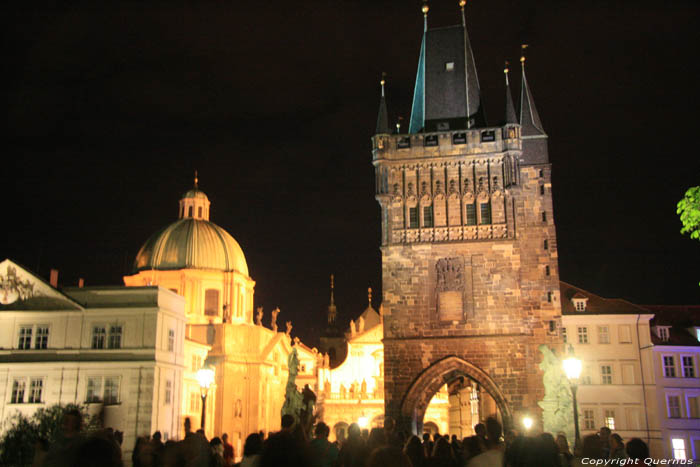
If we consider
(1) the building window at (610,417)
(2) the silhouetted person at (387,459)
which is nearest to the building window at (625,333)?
(1) the building window at (610,417)

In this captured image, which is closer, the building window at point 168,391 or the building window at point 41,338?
the building window at point 41,338

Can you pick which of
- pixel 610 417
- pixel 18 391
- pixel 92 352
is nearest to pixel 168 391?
pixel 92 352

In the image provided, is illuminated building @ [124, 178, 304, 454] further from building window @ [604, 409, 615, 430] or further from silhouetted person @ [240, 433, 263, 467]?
silhouetted person @ [240, 433, 263, 467]

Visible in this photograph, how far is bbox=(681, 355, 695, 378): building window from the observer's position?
46.1 metres

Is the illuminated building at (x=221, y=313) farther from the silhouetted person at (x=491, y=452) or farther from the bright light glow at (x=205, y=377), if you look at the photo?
the silhouetted person at (x=491, y=452)

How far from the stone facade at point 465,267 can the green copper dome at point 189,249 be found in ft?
81.2

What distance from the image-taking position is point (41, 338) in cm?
4053

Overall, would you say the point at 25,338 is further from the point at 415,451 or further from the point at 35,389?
the point at 415,451

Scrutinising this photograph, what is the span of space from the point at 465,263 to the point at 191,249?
1143 inches

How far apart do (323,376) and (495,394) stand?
1093 inches

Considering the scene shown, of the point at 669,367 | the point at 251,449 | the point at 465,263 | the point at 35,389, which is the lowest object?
the point at 251,449

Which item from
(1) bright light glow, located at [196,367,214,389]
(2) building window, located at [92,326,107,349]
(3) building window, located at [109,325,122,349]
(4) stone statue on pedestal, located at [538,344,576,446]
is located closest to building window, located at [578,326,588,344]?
(4) stone statue on pedestal, located at [538,344,576,446]

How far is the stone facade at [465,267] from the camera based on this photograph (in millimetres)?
37344

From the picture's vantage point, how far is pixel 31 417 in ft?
123
